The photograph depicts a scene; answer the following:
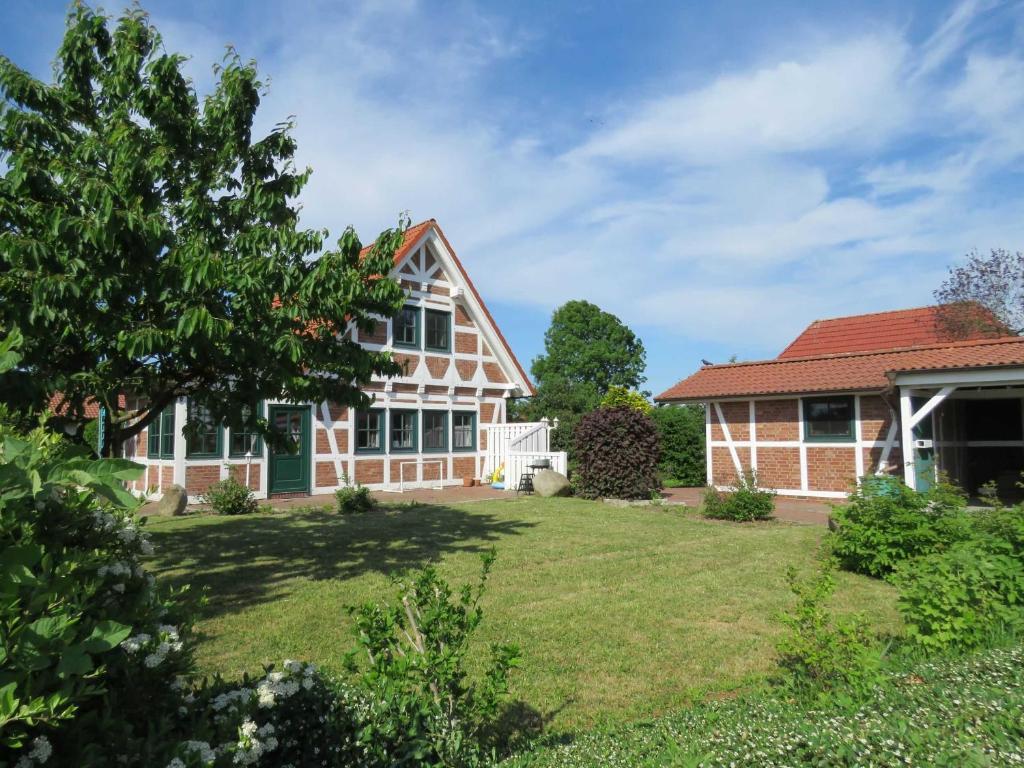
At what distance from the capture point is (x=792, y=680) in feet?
12.6

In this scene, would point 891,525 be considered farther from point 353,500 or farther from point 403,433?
point 403,433

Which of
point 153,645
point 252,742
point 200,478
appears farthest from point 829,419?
point 153,645

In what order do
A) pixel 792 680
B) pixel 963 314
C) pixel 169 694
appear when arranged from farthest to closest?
pixel 963 314 → pixel 792 680 → pixel 169 694

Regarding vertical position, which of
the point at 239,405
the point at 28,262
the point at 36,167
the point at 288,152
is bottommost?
the point at 239,405

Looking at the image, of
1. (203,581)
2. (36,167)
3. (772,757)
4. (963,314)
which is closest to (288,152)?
(36,167)

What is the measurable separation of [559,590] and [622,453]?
8.39m

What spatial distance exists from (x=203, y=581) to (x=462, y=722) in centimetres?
510

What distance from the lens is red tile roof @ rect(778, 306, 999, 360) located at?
1973 cm

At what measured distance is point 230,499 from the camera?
12.9m

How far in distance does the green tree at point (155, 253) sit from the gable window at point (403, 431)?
10.0 meters

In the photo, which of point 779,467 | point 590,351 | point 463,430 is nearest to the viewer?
point 779,467

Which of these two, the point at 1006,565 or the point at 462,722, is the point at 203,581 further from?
the point at 1006,565

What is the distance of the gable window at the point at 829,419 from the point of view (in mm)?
15227

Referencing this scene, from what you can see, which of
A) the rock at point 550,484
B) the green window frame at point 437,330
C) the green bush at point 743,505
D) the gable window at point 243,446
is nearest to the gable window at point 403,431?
the green window frame at point 437,330
